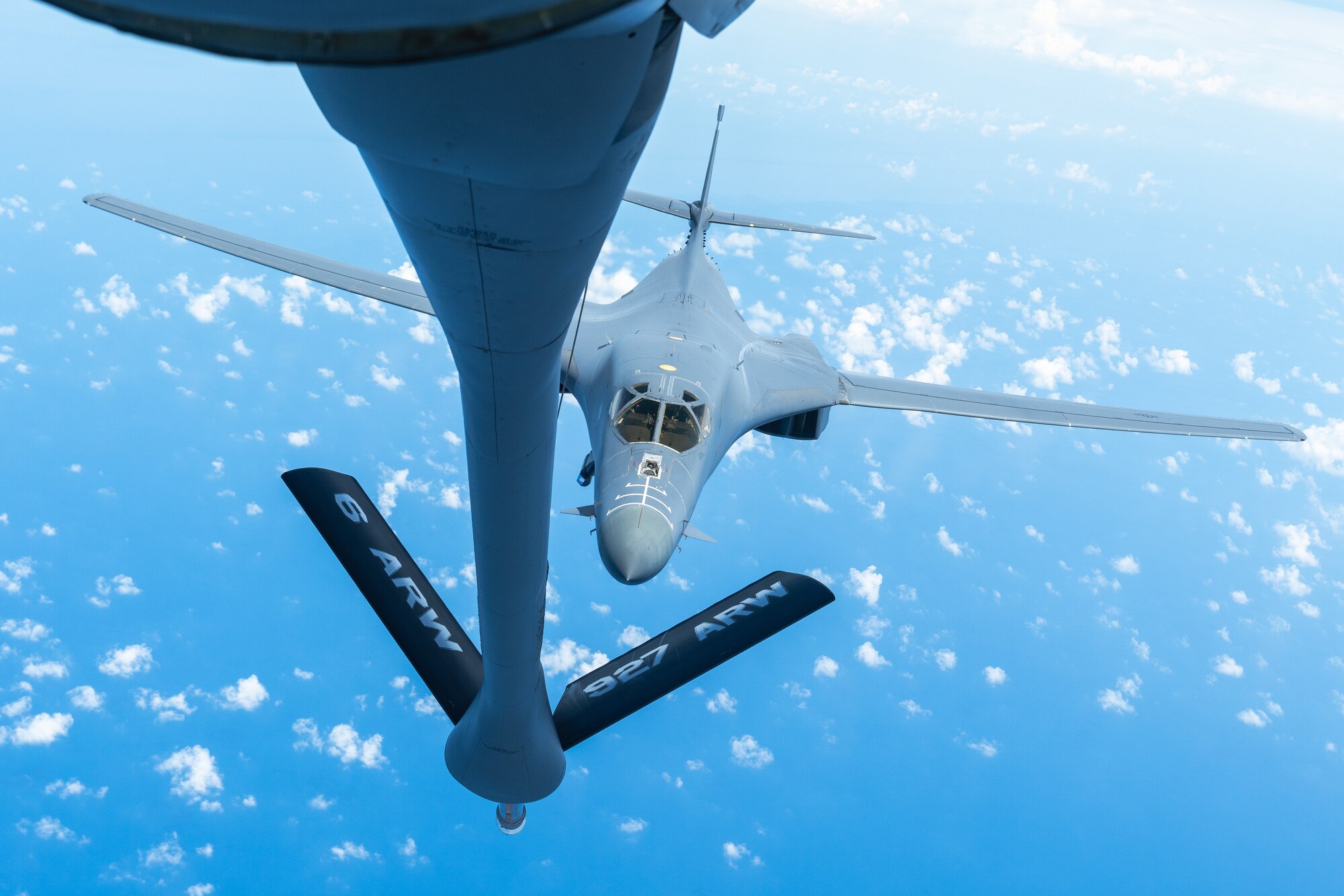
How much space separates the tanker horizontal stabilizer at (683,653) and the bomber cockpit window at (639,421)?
3.07 m

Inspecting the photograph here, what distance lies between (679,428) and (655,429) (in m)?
0.44

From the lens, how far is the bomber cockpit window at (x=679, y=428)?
46.3 feet

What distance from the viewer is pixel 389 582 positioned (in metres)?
12.1

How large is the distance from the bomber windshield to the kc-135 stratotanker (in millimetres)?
24

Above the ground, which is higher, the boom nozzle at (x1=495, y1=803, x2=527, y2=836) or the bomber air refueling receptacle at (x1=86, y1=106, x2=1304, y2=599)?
the bomber air refueling receptacle at (x1=86, y1=106, x2=1304, y2=599)

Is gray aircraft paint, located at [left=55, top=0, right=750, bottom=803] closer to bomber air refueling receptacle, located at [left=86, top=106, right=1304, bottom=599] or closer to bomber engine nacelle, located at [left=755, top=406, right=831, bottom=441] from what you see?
bomber air refueling receptacle, located at [left=86, top=106, right=1304, bottom=599]

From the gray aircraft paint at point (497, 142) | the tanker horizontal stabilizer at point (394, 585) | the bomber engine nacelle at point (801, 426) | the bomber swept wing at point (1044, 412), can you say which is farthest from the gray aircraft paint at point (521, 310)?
the bomber swept wing at point (1044, 412)

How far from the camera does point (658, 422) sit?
46.1 feet

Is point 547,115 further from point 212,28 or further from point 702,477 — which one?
point 702,477

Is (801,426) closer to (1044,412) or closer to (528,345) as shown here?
(1044,412)

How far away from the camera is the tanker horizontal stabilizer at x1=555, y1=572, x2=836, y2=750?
1166 centimetres

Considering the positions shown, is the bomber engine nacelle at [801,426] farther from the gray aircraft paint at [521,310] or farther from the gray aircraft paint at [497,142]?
the gray aircraft paint at [497,142]

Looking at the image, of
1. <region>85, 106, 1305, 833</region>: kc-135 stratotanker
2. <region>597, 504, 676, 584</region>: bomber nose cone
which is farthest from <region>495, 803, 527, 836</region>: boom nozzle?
<region>597, 504, 676, 584</region>: bomber nose cone

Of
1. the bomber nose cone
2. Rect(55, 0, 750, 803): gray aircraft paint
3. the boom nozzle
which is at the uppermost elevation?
Rect(55, 0, 750, 803): gray aircraft paint
